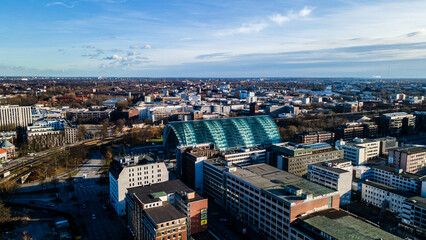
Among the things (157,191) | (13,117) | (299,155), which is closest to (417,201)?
(299,155)

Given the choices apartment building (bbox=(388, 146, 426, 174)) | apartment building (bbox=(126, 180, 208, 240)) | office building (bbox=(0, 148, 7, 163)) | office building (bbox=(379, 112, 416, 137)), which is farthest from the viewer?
office building (bbox=(379, 112, 416, 137))

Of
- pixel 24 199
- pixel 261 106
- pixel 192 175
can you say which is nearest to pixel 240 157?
pixel 192 175

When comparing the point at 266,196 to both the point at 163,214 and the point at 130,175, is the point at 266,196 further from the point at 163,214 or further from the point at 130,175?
the point at 130,175

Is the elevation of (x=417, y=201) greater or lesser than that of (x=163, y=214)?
lesser

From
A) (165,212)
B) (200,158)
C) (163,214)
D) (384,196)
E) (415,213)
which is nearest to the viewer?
(163,214)

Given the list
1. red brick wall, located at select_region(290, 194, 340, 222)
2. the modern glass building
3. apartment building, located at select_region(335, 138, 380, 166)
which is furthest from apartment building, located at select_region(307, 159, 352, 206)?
the modern glass building

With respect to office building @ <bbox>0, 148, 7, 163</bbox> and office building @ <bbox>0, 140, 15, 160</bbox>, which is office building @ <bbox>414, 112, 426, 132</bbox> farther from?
office building @ <bbox>0, 148, 7, 163</bbox>
